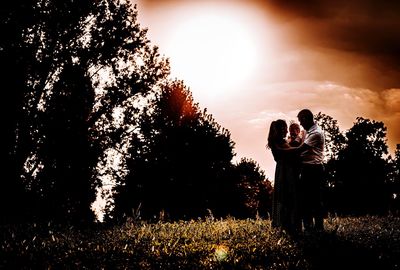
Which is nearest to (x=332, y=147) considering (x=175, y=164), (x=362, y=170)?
(x=362, y=170)

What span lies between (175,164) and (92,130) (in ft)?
49.3

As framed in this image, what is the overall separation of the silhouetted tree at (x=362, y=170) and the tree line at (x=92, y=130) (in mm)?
28604

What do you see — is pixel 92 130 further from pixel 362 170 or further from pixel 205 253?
pixel 362 170

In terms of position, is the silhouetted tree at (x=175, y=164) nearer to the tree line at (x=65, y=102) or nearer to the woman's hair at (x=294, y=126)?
the tree line at (x=65, y=102)

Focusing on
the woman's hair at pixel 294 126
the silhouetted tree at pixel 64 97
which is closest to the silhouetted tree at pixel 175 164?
the silhouetted tree at pixel 64 97

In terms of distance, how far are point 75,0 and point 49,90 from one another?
5.99 m

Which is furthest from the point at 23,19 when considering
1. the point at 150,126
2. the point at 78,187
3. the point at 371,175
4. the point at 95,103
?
the point at 371,175

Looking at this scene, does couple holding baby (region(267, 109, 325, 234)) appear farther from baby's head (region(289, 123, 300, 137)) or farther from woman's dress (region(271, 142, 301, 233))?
baby's head (region(289, 123, 300, 137))

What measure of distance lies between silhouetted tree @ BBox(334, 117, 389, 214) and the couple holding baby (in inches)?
2218

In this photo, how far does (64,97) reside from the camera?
25125 mm

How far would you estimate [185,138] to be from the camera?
42.4 metres

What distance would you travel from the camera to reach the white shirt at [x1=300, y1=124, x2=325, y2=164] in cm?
1038

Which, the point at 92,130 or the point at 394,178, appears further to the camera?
the point at 394,178

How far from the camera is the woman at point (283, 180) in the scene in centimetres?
1011
